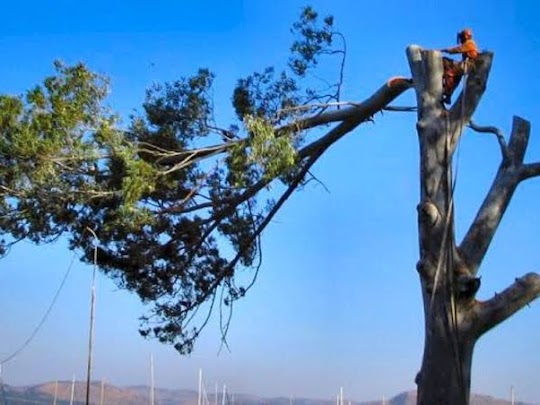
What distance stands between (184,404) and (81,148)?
18.8m

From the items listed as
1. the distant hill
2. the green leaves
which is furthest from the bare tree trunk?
the distant hill

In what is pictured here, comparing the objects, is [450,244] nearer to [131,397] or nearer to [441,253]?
[441,253]

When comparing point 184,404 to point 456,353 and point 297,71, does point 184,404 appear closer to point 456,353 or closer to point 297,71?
point 297,71

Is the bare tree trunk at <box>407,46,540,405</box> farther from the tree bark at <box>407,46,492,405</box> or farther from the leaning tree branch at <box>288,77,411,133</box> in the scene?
the leaning tree branch at <box>288,77,411,133</box>

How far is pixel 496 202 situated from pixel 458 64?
1.27 meters

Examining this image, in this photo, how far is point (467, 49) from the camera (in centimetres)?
723

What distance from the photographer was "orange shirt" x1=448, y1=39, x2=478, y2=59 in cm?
722

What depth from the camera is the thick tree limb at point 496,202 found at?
6707 millimetres

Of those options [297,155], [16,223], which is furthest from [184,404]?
[297,155]

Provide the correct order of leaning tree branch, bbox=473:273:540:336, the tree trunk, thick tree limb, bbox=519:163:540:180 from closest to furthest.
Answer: the tree trunk, leaning tree branch, bbox=473:273:540:336, thick tree limb, bbox=519:163:540:180

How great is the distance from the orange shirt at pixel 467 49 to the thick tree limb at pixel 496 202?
74 cm

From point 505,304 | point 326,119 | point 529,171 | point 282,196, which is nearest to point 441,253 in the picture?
point 505,304

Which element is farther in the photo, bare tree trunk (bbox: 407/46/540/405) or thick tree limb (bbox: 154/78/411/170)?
thick tree limb (bbox: 154/78/411/170)

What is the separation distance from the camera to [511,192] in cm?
708
